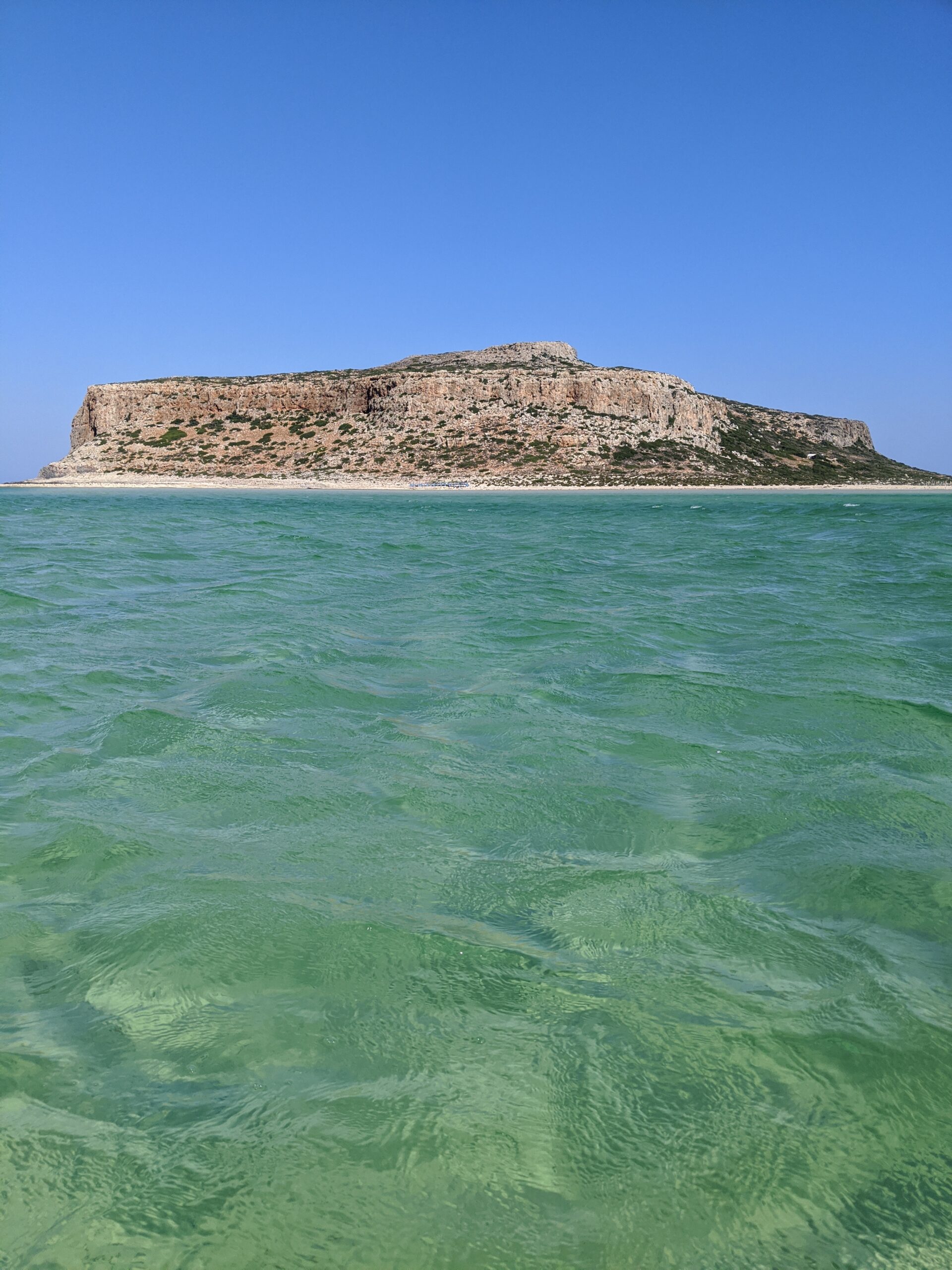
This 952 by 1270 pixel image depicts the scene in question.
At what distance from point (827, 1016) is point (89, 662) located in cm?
703

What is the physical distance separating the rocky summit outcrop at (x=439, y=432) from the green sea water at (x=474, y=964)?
227 ft

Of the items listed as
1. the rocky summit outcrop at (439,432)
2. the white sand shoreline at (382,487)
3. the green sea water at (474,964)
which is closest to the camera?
the green sea water at (474,964)

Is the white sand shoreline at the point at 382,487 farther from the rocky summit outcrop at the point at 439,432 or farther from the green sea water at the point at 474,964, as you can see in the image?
the green sea water at the point at 474,964

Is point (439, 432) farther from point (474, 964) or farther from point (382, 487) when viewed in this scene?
point (474, 964)

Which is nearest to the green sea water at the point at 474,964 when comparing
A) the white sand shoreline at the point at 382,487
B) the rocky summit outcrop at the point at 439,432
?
the white sand shoreline at the point at 382,487

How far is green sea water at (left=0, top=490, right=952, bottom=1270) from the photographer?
2.07 m

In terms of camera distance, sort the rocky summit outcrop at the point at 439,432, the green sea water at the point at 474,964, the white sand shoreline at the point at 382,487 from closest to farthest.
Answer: the green sea water at the point at 474,964
the white sand shoreline at the point at 382,487
the rocky summit outcrop at the point at 439,432

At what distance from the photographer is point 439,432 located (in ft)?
277

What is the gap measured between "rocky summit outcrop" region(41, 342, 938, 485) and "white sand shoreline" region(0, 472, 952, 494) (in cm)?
214

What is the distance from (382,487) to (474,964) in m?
70.9

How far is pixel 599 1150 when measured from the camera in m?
2.23

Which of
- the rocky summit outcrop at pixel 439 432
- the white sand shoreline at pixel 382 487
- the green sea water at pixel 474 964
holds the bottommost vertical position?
the green sea water at pixel 474 964

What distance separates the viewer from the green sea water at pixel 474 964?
2066 millimetres

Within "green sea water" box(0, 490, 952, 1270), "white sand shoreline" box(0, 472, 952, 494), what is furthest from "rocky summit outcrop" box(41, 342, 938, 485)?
"green sea water" box(0, 490, 952, 1270)
